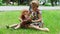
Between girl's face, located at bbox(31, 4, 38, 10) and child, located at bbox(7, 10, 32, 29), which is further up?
girl's face, located at bbox(31, 4, 38, 10)

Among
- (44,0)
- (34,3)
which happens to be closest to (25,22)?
(34,3)

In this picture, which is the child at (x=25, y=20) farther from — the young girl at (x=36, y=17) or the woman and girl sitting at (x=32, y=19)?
the young girl at (x=36, y=17)

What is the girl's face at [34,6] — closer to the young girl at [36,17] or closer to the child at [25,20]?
the young girl at [36,17]

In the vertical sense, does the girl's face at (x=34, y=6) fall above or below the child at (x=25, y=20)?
above

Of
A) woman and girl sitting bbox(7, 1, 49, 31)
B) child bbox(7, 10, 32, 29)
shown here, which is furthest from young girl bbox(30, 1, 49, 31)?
child bbox(7, 10, 32, 29)

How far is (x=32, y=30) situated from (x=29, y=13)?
52 cm

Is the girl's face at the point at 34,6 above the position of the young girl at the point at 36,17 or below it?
above

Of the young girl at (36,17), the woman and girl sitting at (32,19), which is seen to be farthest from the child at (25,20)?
the young girl at (36,17)

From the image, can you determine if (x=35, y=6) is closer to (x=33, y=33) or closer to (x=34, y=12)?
(x=34, y=12)

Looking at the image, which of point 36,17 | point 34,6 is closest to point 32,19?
point 36,17

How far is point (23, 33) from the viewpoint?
21.6 ft

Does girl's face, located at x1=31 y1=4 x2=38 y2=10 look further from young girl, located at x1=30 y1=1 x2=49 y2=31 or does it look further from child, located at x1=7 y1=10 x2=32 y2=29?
child, located at x1=7 y1=10 x2=32 y2=29

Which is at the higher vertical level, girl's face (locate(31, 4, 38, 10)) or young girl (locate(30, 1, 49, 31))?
girl's face (locate(31, 4, 38, 10))

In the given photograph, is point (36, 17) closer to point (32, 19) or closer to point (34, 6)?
point (32, 19)
